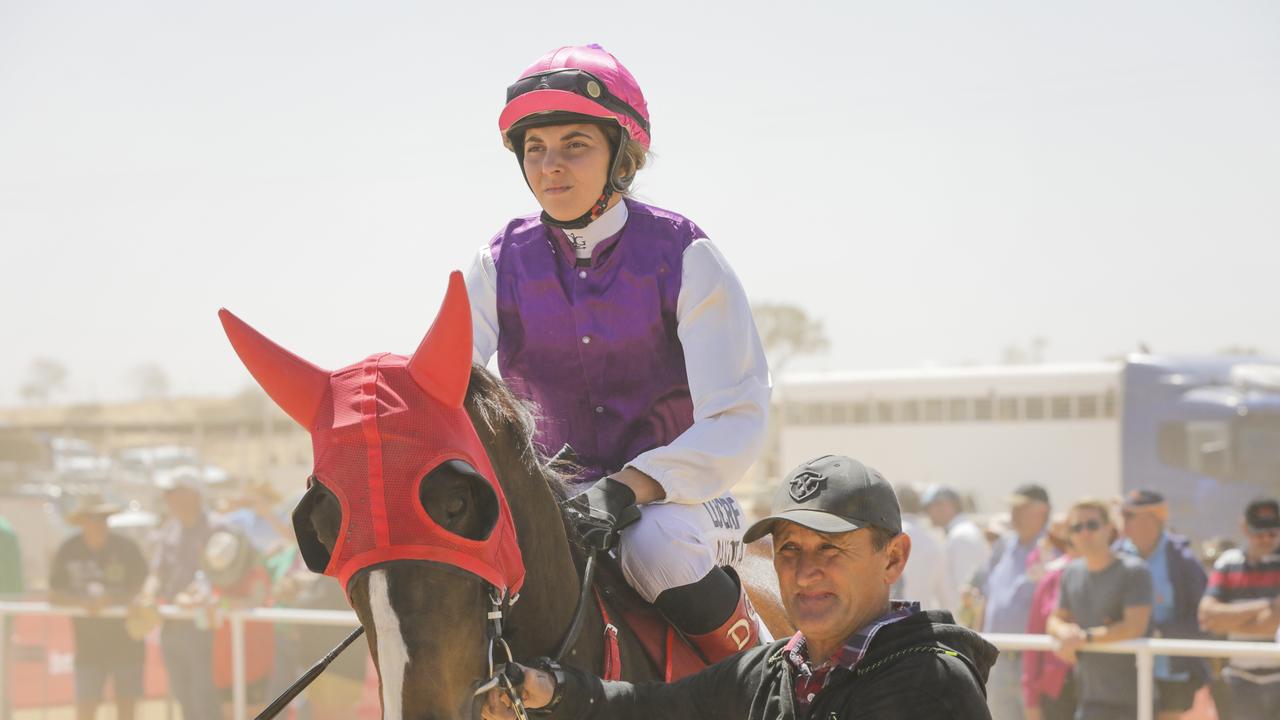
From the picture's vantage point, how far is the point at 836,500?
7.29ft

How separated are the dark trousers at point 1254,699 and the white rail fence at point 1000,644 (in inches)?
7.4

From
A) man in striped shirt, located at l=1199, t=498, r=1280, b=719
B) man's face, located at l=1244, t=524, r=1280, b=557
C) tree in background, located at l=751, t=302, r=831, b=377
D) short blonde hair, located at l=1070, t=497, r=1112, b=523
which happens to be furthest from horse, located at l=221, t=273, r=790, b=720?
tree in background, located at l=751, t=302, r=831, b=377

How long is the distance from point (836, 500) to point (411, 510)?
2.51 ft

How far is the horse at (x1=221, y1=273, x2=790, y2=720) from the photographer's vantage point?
209cm

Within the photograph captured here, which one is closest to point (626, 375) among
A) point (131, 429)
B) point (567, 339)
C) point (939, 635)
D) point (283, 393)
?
point (567, 339)

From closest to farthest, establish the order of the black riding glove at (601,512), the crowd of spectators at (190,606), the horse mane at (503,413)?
the horse mane at (503,413) → the black riding glove at (601,512) → the crowd of spectators at (190,606)

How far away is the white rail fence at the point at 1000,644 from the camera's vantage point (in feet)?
18.8

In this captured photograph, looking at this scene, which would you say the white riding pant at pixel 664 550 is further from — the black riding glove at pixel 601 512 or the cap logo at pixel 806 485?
the cap logo at pixel 806 485

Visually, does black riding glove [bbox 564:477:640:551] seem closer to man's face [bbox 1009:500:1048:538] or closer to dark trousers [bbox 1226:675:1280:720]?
dark trousers [bbox 1226:675:1280:720]

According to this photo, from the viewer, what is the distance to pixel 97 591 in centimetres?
909

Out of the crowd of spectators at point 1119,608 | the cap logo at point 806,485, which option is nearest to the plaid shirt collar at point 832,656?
the cap logo at point 806,485

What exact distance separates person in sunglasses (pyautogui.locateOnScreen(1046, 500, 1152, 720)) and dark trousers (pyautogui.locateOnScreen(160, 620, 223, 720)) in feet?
18.0

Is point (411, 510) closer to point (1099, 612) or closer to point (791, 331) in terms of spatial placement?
point (1099, 612)

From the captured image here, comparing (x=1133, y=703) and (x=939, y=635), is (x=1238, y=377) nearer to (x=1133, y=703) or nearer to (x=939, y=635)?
(x=1133, y=703)
